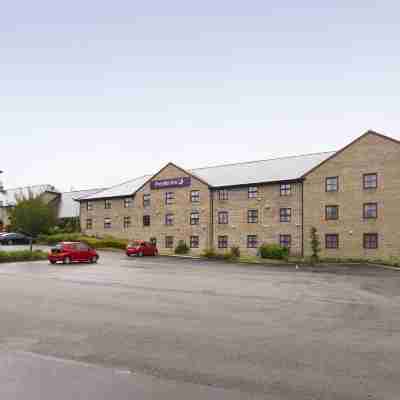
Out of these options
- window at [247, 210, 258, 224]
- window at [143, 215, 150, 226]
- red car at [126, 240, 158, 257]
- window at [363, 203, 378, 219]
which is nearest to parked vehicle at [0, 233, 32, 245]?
window at [143, 215, 150, 226]

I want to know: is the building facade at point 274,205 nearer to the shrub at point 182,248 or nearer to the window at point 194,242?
the window at point 194,242

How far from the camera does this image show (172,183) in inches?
1801

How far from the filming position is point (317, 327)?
9.12 meters

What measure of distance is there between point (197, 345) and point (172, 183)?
38.6m

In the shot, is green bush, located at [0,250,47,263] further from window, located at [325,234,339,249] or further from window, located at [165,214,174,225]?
window, located at [325,234,339,249]

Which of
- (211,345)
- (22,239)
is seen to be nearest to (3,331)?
(211,345)

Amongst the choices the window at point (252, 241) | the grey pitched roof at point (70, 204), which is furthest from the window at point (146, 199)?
the grey pitched roof at point (70, 204)

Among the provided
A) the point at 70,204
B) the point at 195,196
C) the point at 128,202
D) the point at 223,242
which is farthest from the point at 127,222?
the point at 70,204

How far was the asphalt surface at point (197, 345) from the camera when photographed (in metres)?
5.52

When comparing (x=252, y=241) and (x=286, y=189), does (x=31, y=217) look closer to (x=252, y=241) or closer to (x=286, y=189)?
(x=252, y=241)

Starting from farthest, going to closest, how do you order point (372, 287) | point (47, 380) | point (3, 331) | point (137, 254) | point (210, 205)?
point (210, 205) < point (137, 254) < point (372, 287) < point (3, 331) < point (47, 380)

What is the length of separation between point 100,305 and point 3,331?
3.46 m

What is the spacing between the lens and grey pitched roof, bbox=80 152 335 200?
132ft

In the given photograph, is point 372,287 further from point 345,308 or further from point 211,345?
point 211,345
